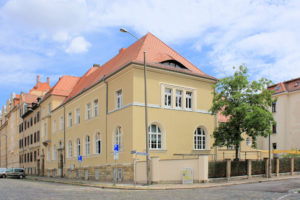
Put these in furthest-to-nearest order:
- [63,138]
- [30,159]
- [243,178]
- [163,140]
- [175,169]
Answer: [30,159], [63,138], [163,140], [243,178], [175,169]

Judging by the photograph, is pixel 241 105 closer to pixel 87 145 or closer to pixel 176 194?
pixel 176 194

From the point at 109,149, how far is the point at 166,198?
15143 millimetres

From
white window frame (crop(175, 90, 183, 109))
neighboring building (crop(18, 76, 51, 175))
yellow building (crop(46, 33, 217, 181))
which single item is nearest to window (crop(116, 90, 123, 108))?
yellow building (crop(46, 33, 217, 181))

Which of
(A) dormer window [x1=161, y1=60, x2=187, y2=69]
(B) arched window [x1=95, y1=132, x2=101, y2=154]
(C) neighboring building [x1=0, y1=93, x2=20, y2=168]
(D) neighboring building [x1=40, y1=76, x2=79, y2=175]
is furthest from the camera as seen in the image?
(C) neighboring building [x1=0, y1=93, x2=20, y2=168]

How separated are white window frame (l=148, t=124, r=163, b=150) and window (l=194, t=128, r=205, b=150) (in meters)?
3.91

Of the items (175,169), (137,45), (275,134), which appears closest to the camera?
(175,169)

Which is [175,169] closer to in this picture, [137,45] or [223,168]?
[223,168]

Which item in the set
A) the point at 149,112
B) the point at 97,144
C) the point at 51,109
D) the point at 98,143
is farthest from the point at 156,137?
the point at 51,109

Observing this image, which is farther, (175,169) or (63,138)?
(63,138)

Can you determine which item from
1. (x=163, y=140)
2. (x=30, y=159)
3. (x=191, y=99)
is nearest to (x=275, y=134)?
(x=191, y=99)

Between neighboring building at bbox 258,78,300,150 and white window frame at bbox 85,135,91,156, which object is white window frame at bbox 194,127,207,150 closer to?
white window frame at bbox 85,135,91,156

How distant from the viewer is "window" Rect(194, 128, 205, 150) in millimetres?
29703

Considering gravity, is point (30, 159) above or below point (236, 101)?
below

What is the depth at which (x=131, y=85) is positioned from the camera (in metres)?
26.4
